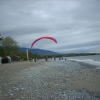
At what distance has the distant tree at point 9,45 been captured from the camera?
53.9 metres

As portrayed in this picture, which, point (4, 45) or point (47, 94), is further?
point (4, 45)

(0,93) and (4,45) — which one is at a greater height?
(4,45)

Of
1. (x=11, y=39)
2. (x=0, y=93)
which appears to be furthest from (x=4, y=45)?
(x=0, y=93)

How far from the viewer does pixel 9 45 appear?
178ft

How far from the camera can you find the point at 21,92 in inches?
291

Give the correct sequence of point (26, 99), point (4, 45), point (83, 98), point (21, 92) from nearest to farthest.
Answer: point (26, 99)
point (83, 98)
point (21, 92)
point (4, 45)

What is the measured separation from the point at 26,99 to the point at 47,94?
1.18 m

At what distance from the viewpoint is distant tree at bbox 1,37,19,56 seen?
53.9 metres

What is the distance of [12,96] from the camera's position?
6785mm

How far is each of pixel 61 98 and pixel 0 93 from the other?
3.07m

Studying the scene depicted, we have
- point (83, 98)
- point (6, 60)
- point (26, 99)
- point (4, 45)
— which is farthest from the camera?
point (4, 45)

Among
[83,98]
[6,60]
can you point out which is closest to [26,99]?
[83,98]

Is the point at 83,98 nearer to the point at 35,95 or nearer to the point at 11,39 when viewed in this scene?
the point at 35,95

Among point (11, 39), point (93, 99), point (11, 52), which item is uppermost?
point (11, 39)
